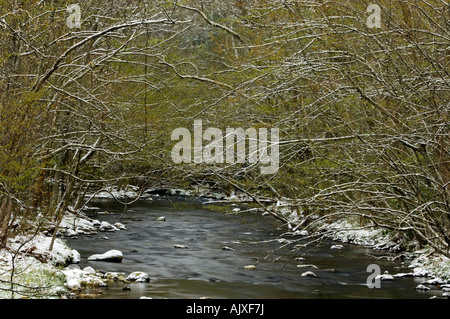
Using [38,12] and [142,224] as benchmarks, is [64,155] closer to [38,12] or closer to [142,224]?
[142,224]

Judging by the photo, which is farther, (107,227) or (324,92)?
(107,227)

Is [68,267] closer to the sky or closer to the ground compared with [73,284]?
closer to the sky

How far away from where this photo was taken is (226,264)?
13359 mm

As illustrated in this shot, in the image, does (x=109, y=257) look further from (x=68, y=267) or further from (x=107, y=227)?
(x=107, y=227)

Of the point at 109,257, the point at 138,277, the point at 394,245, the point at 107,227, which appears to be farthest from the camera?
the point at 107,227

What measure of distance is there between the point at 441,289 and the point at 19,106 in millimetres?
8234

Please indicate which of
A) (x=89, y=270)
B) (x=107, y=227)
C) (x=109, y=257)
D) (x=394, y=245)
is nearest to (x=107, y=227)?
(x=107, y=227)

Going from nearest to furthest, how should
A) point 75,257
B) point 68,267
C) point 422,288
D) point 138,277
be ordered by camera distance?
1. point 422,288
2. point 138,277
3. point 68,267
4. point 75,257

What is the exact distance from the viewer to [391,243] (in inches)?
631

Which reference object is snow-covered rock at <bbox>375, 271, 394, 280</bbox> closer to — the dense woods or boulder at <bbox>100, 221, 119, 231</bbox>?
the dense woods

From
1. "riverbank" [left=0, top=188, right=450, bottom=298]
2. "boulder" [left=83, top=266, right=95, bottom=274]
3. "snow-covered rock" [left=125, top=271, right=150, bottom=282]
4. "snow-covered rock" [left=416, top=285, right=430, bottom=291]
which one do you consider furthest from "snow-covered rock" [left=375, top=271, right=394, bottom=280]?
"boulder" [left=83, top=266, right=95, bottom=274]

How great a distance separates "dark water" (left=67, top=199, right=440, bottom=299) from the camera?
10.5 meters

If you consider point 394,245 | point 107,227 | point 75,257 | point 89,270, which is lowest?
point 89,270
